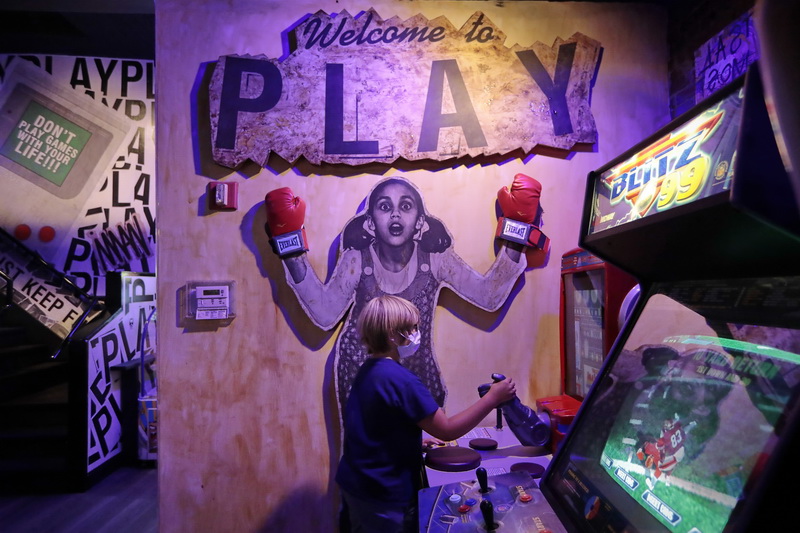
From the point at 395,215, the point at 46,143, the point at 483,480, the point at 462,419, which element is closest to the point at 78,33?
the point at 46,143

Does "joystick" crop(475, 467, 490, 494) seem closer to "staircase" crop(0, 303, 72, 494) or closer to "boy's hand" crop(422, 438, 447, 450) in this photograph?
"boy's hand" crop(422, 438, 447, 450)

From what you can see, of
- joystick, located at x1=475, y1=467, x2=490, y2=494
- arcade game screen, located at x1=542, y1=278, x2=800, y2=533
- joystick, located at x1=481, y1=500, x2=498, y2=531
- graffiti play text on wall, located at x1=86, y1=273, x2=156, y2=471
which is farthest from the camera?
graffiti play text on wall, located at x1=86, y1=273, x2=156, y2=471

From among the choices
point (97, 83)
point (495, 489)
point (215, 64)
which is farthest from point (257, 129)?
point (97, 83)

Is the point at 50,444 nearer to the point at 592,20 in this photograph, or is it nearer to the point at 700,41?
the point at 592,20

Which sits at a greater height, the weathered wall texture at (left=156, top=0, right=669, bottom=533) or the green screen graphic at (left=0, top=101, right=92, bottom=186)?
the green screen graphic at (left=0, top=101, right=92, bottom=186)

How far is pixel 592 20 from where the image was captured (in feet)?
7.88

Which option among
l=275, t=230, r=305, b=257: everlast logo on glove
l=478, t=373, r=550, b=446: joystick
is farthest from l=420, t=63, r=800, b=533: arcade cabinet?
l=275, t=230, r=305, b=257: everlast logo on glove

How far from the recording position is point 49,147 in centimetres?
542

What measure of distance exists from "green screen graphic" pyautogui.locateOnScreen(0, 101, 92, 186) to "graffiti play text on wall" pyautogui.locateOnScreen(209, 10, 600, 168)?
421 cm

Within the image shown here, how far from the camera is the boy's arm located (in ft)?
5.27

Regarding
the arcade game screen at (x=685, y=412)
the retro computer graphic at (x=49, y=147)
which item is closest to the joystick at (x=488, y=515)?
the arcade game screen at (x=685, y=412)

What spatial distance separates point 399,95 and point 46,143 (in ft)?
16.6

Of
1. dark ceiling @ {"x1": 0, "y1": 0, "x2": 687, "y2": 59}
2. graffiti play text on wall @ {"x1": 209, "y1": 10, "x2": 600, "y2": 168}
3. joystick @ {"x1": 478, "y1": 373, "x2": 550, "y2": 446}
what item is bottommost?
joystick @ {"x1": 478, "y1": 373, "x2": 550, "y2": 446}

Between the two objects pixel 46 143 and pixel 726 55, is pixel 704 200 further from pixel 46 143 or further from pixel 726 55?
pixel 46 143
